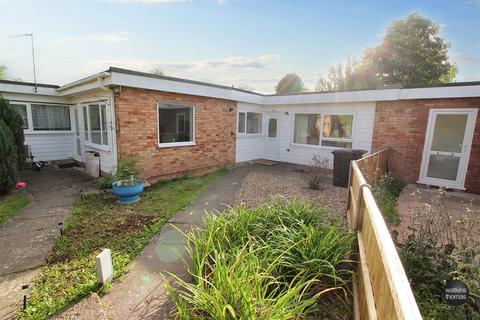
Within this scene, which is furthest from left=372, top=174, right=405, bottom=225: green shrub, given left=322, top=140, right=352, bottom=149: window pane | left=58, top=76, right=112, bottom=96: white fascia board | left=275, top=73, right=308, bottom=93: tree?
left=275, top=73, right=308, bottom=93: tree

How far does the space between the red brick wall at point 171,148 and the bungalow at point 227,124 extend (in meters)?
0.03

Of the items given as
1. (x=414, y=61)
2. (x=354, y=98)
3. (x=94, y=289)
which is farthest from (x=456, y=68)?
(x=94, y=289)

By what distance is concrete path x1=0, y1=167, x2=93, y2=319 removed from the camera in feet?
9.30

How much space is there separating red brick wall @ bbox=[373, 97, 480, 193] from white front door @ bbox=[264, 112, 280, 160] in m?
4.13

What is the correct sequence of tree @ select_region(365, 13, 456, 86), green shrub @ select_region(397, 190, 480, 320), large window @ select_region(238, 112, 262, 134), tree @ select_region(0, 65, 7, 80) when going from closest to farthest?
green shrub @ select_region(397, 190, 480, 320) → large window @ select_region(238, 112, 262, 134) → tree @ select_region(365, 13, 456, 86) → tree @ select_region(0, 65, 7, 80)

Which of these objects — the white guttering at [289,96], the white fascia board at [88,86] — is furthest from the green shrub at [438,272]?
the white fascia board at [88,86]

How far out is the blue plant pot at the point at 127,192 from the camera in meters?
5.33

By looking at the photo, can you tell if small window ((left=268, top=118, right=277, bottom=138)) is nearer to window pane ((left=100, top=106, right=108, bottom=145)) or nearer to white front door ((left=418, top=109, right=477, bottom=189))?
white front door ((left=418, top=109, right=477, bottom=189))

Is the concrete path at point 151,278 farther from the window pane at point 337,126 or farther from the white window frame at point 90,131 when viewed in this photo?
the window pane at point 337,126

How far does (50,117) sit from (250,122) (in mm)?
8134

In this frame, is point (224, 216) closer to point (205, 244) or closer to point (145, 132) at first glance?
point (205, 244)

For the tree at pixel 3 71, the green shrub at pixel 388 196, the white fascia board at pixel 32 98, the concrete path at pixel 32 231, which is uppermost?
the tree at pixel 3 71

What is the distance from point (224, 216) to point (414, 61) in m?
27.0

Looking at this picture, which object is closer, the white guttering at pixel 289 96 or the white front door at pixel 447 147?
the white guttering at pixel 289 96
